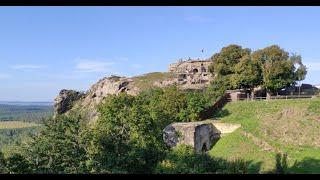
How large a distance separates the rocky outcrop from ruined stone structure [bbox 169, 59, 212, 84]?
45.5 feet

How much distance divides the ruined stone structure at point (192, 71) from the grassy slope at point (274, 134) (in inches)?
551

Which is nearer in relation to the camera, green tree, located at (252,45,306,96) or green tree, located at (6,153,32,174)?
green tree, located at (6,153,32,174)

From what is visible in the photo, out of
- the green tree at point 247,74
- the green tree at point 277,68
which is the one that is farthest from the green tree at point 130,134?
the green tree at point 277,68

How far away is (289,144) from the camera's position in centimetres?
2767

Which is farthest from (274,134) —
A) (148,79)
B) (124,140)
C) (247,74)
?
(148,79)

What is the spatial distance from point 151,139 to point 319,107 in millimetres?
12537

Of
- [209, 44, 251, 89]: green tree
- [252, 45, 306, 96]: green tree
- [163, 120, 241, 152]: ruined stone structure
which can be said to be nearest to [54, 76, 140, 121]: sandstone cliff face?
[209, 44, 251, 89]: green tree

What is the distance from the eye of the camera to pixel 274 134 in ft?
95.7

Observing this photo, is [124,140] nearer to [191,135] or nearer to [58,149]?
[58,149]

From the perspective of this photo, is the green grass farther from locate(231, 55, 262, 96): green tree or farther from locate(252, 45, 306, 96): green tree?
locate(252, 45, 306, 96): green tree

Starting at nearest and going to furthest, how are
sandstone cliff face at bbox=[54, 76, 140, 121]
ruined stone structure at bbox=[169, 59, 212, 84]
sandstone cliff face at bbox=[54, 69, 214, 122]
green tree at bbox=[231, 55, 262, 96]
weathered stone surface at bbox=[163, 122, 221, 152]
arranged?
weathered stone surface at bbox=[163, 122, 221, 152] → green tree at bbox=[231, 55, 262, 96] → sandstone cliff face at bbox=[54, 69, 214, 122] → ruined stone structure at bbox=[169, 59, 212, 84] → sandstone cliff face at bbox=[54, 76, 140, 121]

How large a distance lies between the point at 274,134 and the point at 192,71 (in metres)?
27.4

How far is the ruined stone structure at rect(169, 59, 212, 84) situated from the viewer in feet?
163
